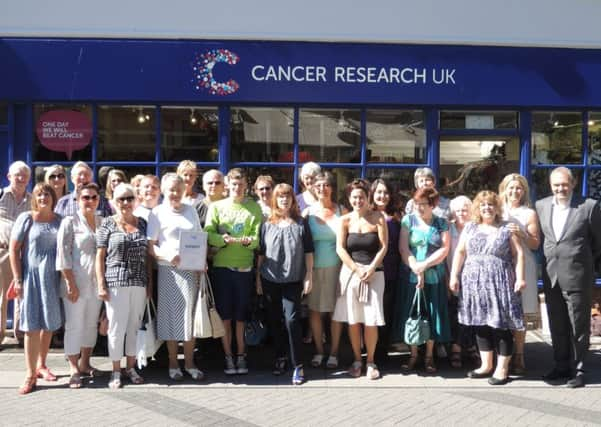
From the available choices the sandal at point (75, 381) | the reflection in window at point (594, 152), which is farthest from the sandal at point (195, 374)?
the reflection in window at point (594, 152)

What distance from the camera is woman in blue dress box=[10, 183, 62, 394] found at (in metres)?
5.25

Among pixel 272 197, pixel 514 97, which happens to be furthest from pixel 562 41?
pixel 272 197

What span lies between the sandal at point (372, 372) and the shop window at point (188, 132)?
3341 millimetres

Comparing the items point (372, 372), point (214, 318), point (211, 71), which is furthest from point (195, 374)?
point (211, 71)

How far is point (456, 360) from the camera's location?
6059 millimetres

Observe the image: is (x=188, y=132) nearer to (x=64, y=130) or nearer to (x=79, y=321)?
(x=64, y=130)

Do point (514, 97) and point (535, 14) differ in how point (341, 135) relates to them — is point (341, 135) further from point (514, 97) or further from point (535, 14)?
point (535, 14)

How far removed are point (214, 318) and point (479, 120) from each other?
4337mm

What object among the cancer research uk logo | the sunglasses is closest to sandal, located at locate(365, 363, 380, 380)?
the sunglasses

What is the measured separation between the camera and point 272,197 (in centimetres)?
564

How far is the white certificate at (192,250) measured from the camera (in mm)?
5387

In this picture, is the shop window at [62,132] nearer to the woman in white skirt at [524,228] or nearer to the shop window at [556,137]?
the woman in white skirt at [524,228]

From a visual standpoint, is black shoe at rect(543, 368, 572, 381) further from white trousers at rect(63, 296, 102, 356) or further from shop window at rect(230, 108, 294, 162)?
white trousers at rect(63, 296, 102, 356)

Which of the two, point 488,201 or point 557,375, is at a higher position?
point 488,201
